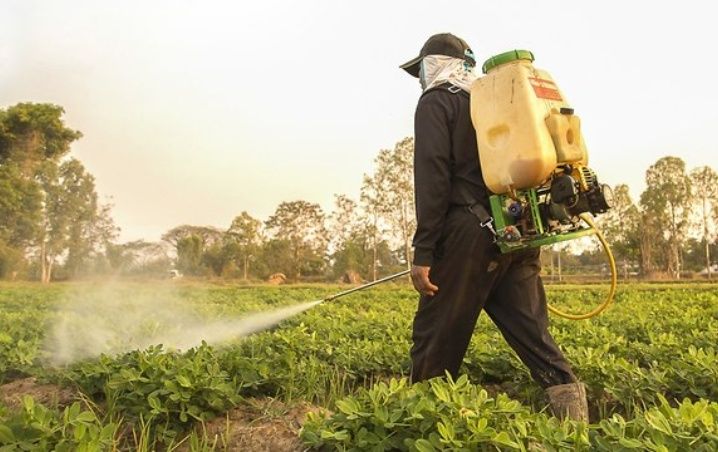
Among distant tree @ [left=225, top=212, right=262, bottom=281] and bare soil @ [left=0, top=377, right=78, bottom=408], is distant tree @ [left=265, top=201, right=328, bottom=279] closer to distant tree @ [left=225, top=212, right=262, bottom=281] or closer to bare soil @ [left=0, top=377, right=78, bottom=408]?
distant tree @ [left=225, top=212, right=262, bottom=281]

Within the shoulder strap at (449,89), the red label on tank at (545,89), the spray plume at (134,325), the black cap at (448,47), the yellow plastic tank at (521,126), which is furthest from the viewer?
the spray plume at (134,325)

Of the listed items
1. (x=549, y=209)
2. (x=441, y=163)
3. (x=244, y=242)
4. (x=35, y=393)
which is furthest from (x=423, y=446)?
(x=244, y=242)

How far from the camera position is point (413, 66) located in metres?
3.41

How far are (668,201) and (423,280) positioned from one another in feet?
162

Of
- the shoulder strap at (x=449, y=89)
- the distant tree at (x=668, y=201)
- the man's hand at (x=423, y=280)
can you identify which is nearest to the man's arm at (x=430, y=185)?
the man's hand at (x=423, y=280)

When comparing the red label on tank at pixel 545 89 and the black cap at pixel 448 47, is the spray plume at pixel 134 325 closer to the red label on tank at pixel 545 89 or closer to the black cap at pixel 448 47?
the black cap at pixel 448 47

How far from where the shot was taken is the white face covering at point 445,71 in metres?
3.13

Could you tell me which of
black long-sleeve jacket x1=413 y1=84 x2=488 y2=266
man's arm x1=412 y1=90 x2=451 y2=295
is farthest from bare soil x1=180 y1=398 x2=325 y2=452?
black long-sleeve jacket x1=413 y1=84 x2=488 y2=266

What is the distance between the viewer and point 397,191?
Answer: 3809 centimetres

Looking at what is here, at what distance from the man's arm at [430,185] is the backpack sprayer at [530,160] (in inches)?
7.0

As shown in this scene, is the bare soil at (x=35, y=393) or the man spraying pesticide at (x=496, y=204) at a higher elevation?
the man spraying pesticide at (x=496, y=204)

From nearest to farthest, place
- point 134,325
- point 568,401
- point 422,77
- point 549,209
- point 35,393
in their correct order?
1. point 549,209
2. point 568,401
3. point 422,77
4. point 35,393
5. point 134,325

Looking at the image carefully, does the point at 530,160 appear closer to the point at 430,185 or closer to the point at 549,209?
the point at 549,209

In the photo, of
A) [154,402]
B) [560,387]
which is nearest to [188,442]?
[154,402]
